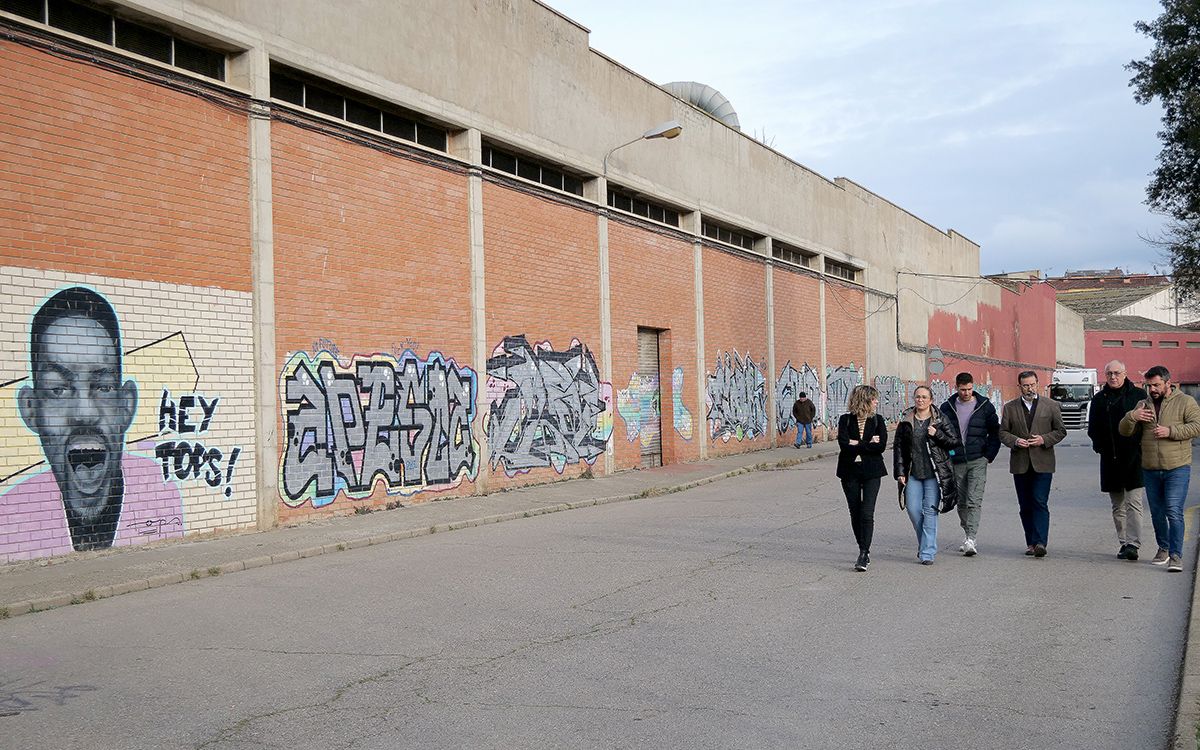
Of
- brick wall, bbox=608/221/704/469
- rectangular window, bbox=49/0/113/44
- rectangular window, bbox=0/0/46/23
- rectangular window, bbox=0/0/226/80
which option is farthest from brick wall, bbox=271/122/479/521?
brick wall, bbox=608/221/704/469

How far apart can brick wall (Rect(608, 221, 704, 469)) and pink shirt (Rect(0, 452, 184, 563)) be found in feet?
36.5

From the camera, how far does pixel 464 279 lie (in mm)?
17094

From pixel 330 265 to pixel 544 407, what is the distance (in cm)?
588

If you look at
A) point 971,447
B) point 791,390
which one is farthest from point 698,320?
point 971,447

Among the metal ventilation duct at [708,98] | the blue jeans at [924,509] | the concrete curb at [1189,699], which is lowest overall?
the concrete curb at [1189,699]

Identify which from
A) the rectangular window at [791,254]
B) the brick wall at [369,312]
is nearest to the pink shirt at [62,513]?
the brick wall at [369,312]

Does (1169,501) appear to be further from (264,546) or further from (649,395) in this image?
(649,395)

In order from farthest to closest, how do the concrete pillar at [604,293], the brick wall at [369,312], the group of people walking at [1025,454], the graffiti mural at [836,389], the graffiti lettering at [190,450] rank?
the graffiti mural at [836,389] < the concrete pillar at [604,293] < the brick wall at [369,312] < the graffiti lettering at [190,450] < the group of people walking at [1025,454]

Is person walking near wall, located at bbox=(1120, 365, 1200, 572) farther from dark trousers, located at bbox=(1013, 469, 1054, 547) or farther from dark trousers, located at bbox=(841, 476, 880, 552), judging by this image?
dark trousers, located at bbox=(841, 476, 880, 552)

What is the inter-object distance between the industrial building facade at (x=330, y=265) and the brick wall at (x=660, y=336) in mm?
73

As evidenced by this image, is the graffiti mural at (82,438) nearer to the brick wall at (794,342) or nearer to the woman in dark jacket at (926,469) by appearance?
the woman in dark jacket at (926,469)

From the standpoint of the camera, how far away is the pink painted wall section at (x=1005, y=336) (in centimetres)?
4641

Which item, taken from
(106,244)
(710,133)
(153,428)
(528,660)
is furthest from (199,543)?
(710,133)

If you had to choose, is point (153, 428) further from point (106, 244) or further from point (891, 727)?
point (891, 727)
